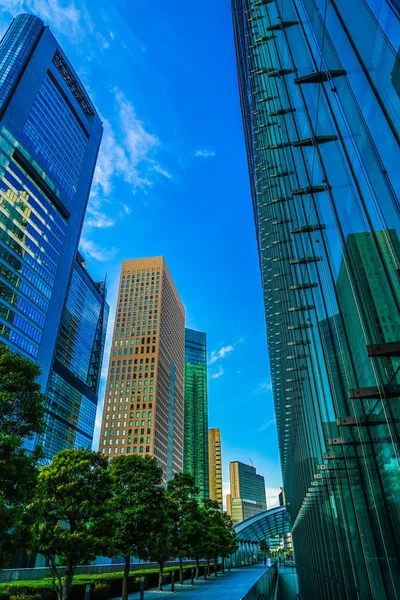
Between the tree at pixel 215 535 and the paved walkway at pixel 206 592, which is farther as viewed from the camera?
the tree at pixel 215 535

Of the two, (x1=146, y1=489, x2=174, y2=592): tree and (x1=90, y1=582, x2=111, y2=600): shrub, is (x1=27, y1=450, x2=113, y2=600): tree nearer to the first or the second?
(x1=90, y1=582, x2=111, y2=600): shrub

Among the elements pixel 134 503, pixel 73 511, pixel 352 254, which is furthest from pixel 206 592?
pixel 352 254

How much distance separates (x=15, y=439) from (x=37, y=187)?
282ft

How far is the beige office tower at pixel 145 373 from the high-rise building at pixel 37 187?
161 feet

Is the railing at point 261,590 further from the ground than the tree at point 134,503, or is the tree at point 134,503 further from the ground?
the tree at point 134,503

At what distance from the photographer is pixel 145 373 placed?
134875mm

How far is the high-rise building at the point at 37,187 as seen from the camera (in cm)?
7481

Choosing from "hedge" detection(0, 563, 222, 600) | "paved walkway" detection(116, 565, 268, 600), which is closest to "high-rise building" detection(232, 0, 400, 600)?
"hedge" detection(0, 563, 222, 600)

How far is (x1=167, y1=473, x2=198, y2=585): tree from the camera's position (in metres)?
35.3

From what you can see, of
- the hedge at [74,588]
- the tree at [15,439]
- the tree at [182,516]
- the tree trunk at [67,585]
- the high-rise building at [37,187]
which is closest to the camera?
the tree at [15,439]

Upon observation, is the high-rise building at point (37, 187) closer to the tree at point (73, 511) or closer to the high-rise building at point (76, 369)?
the high-rise building at point (76, 369)

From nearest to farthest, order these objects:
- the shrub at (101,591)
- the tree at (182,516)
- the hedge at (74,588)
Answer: the hedge at (74,588) → the shrub at (101,591) → the tree at (182,516)

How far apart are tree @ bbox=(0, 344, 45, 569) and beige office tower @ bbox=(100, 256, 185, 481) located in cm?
11200

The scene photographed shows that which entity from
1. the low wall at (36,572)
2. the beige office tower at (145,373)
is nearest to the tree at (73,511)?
the low wall at (36,572)
